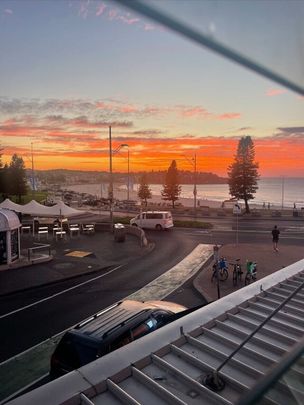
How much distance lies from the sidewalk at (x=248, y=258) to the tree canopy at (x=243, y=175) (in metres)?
28.3

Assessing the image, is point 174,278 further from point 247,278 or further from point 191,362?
point 191,362

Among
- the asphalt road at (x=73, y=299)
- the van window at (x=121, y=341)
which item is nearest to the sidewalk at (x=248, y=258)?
the asphalt road at (x=73, y=299)

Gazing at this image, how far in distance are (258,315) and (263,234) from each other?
22729 mm

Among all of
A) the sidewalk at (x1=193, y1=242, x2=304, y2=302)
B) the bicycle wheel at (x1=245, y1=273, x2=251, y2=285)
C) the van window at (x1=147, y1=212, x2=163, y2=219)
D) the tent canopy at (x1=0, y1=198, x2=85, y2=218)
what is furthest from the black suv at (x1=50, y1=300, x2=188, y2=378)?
the van window at (x1=147, y1=212, x2=163, y2=219)

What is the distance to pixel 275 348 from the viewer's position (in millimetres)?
4930

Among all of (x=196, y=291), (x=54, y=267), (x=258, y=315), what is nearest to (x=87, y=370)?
(x=258, y=315)

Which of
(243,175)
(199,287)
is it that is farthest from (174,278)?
(243,175)

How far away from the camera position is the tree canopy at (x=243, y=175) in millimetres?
51247

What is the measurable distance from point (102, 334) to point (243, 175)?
46945mm

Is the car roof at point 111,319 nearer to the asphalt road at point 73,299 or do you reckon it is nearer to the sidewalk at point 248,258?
the asphalt road at point 73,299

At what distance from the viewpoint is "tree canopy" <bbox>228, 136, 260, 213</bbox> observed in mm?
51247

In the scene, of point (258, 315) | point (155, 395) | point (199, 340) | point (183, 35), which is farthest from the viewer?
point (258, 315)

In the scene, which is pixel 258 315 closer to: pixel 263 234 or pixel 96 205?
pixel 263 234

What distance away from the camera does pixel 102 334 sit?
22.5 ft
